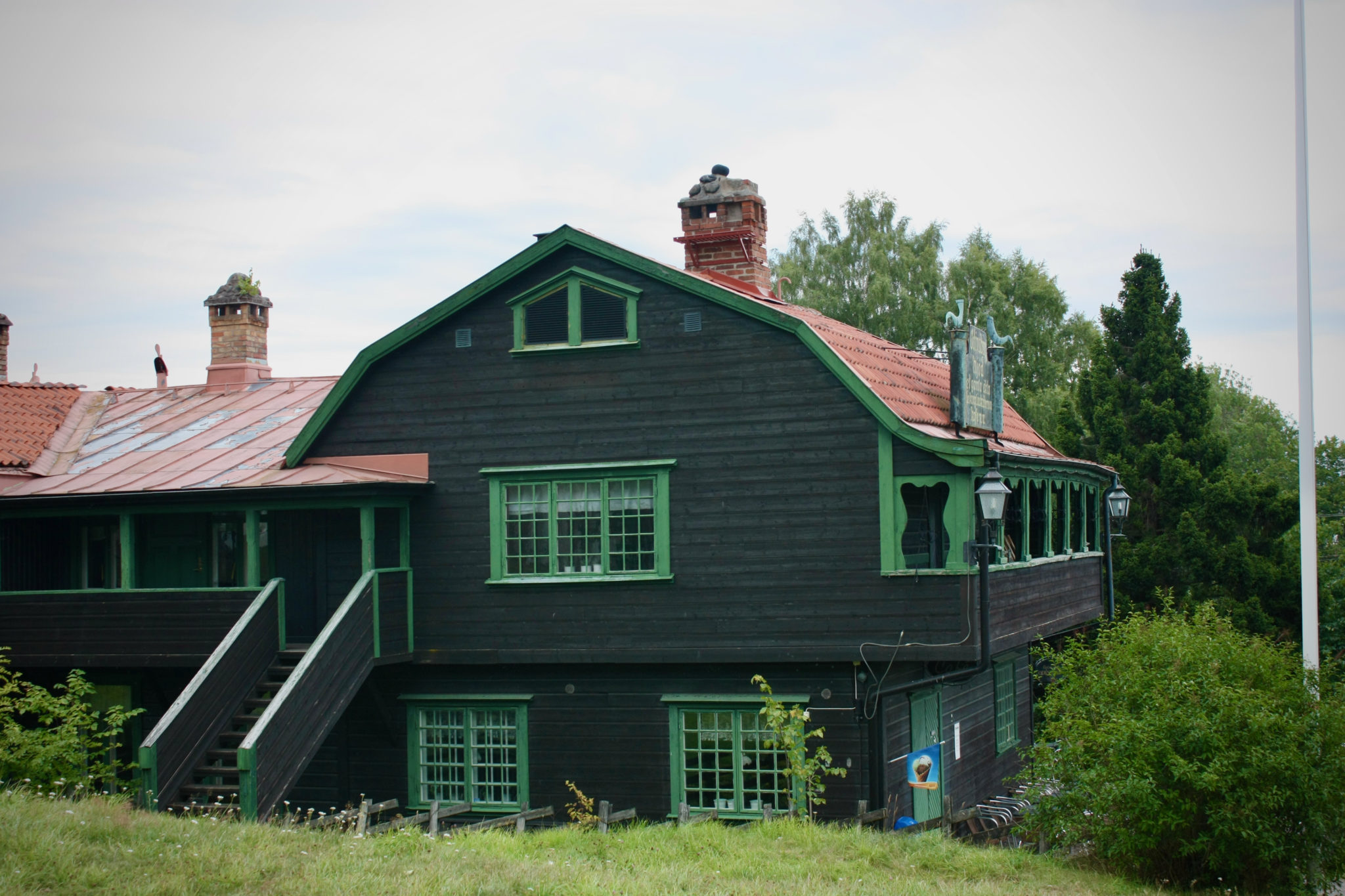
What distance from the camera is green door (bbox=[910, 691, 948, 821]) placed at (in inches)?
706

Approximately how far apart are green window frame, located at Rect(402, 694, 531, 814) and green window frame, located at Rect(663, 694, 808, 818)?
211 cm

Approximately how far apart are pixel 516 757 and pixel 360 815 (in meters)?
4.13

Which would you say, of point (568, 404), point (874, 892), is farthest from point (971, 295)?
point (874, 892)

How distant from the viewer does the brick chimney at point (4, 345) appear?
23766mm

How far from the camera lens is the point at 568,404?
17.8 m

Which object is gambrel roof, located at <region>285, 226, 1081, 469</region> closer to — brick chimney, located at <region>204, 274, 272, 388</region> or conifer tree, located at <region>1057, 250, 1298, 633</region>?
brick chimney, located at <region>204, 274, 272, 388</region>

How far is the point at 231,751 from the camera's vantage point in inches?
616

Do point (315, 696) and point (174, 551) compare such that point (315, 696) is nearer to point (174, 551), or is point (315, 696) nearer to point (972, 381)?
point (174, 551)

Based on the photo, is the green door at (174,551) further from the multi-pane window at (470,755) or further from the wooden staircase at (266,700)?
the multi-pane window at (470,755)

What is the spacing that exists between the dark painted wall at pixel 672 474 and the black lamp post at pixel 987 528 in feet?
1.10

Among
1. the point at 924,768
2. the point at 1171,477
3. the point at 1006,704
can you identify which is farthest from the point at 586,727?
the point at 1171,477

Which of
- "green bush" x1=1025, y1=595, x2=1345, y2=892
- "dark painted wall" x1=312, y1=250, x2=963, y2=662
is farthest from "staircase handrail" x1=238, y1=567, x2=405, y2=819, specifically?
"green bush" x1=1025, y1=595, x2=1345, y2=892

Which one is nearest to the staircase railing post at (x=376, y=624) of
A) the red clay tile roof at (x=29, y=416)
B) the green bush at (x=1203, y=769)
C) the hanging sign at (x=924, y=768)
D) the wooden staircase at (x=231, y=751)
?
the wooden staircase at (x=231, y=751)

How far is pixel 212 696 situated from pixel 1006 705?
1298 centimetres
